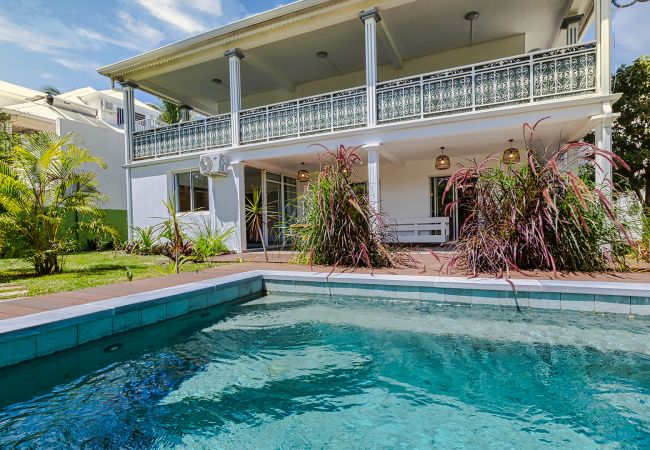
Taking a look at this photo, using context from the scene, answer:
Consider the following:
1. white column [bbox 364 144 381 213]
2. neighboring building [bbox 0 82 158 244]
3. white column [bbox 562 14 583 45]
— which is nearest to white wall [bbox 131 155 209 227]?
neighboring building [bbox 0 82 158 244]

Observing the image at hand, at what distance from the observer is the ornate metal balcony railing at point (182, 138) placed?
1027 cm

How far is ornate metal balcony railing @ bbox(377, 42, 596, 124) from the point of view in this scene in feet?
21.6

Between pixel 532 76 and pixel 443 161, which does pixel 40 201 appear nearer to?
pixel 443 161

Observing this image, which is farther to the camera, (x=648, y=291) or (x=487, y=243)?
(x=487, y=243)

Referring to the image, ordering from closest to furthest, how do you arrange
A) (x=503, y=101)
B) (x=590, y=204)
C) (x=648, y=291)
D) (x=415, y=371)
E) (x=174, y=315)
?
(x=415, y=371) < (x=648, y=291) < (x=174, y=315) < (x=590, y=204) < (x=503, y=101)

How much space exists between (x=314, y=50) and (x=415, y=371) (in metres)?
9.54

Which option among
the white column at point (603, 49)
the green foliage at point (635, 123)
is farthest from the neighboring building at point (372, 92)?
the green foliage at point (635, 123)

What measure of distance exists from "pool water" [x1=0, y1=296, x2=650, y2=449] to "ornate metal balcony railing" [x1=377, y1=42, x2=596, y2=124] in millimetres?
5038

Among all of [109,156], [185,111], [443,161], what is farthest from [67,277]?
[109,156]

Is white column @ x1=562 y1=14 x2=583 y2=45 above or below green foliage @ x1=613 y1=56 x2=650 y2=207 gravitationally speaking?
above

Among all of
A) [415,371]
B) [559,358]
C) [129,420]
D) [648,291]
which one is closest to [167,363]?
[129,420]

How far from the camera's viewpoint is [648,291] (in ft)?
11.7

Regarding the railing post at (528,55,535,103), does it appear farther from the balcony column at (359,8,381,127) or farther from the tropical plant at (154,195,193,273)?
the tropical plant at (154,195,193,273)

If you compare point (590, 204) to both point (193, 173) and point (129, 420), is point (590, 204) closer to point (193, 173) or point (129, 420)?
point (129, 420)
